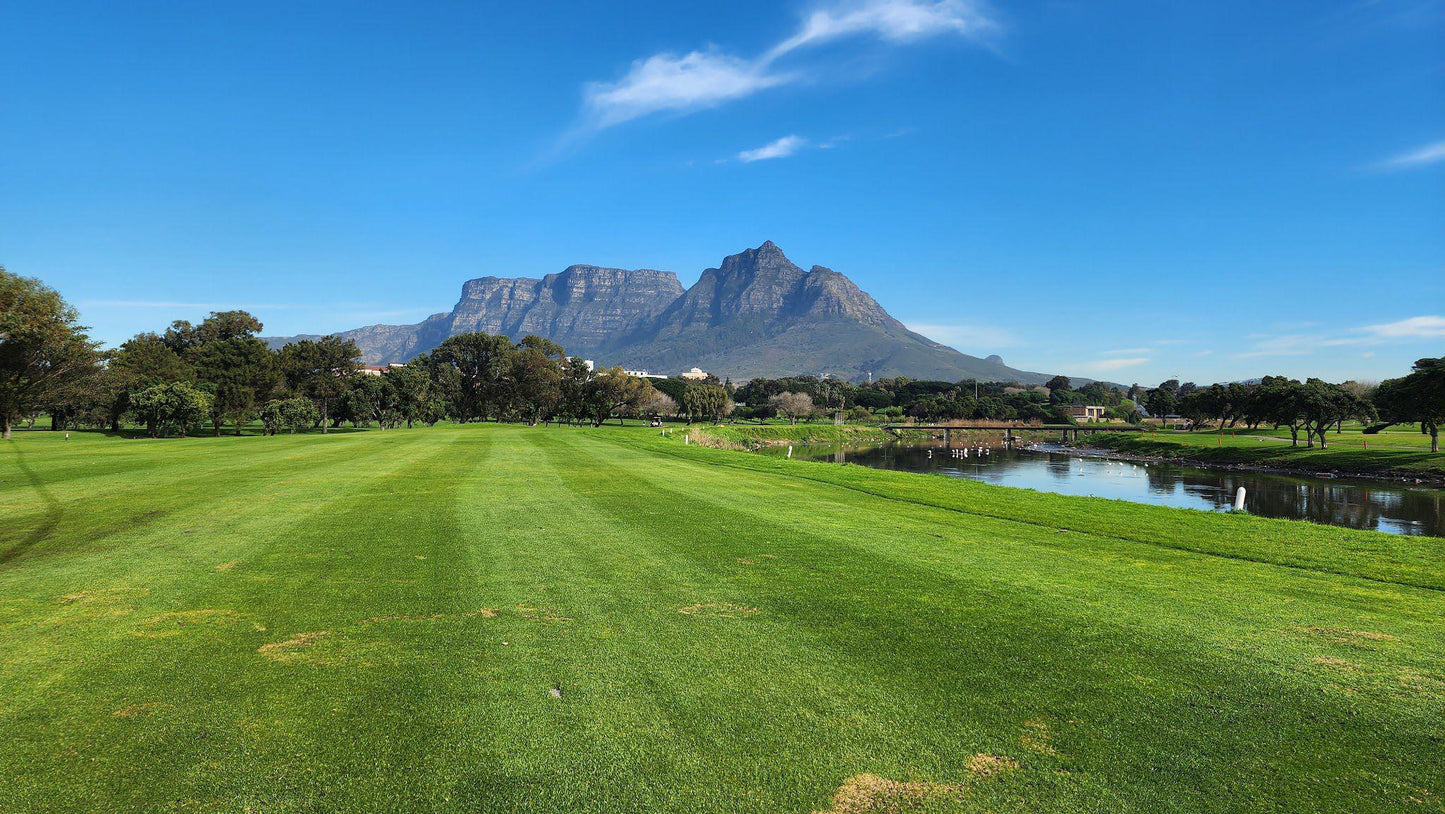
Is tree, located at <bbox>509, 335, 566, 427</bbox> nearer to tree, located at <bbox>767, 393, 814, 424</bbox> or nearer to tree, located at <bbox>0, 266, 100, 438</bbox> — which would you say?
tree, located at <bbox>0, 266, 100, 438</bbox>

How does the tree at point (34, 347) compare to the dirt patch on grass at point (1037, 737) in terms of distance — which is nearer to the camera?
the dirt patch on grass at point (1037, 737)

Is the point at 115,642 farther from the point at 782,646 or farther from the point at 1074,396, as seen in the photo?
the point at 1074,396

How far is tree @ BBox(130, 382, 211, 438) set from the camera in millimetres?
51875

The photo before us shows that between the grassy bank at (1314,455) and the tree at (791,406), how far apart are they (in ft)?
236

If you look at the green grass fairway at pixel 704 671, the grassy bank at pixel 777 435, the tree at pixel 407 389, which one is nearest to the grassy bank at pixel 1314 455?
the grassy bank at pixel 777 435

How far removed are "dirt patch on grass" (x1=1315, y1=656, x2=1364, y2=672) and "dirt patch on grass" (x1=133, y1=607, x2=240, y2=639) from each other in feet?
34.1

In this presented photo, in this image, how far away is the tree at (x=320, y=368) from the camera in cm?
7106

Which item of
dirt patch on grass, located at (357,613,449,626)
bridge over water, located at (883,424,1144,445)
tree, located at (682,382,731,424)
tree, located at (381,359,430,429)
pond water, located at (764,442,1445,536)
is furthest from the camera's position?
tree, located at (682,382,731,424)

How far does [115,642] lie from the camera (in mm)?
5785

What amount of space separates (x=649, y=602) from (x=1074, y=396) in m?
213

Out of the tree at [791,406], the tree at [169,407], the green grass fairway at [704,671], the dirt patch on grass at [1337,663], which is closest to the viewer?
the green grass fairway at [704,671]

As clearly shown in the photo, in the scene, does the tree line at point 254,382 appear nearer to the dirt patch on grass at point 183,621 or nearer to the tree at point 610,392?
the tree at point 610,392

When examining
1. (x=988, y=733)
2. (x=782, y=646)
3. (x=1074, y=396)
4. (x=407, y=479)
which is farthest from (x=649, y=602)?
(x=1074, y=396)

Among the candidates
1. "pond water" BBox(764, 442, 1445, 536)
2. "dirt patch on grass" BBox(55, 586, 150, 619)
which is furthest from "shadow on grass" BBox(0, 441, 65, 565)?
"pond water" BBox(764, 442, 1445, 536)
